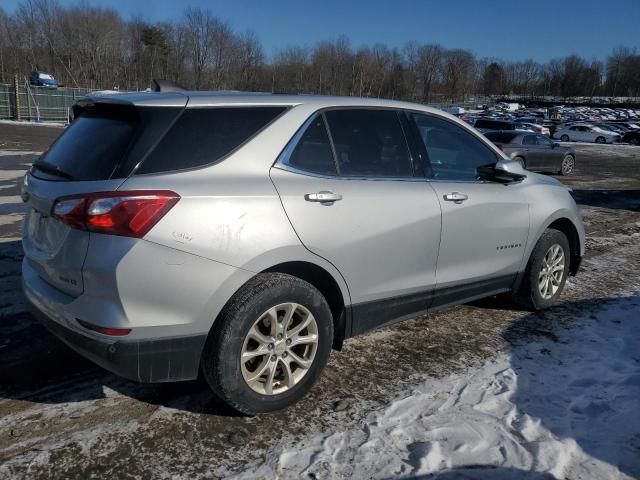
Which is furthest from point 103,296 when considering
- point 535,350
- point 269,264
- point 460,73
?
point 460,73

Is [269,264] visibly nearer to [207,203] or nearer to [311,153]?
[207,203]

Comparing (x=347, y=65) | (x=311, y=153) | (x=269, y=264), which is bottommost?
(x=269, y=264)

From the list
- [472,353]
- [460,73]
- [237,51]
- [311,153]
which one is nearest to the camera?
[311,153]

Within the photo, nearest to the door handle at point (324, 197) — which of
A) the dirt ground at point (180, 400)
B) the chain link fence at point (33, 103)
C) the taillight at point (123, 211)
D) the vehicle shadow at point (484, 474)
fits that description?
the taillight at point (123, 211)

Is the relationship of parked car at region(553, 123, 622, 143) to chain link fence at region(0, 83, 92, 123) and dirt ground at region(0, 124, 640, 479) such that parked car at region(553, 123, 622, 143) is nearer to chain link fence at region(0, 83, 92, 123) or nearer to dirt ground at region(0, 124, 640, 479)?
chain link fence at region(0, 83, 92, 123)

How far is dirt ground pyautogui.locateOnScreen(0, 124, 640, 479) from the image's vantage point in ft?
9.21

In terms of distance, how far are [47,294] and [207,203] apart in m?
1.01

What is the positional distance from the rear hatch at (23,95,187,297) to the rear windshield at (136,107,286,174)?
0.06 meters

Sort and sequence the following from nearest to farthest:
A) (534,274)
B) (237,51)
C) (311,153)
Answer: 1. (311,153)
2. (534,274)
3. (237,51)

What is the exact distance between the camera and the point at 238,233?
113 inches

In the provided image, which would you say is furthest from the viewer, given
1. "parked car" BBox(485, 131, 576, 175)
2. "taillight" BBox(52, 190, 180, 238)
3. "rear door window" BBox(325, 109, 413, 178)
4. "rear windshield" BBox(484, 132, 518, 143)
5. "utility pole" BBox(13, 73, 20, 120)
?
"utility pole" BBox(13, 73, 20, 120)

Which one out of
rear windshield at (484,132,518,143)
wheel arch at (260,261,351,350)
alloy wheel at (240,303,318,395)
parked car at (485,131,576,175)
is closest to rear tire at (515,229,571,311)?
wheel arch at (260,261,351,350)

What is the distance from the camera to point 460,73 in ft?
398

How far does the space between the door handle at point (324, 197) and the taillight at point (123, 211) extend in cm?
79
